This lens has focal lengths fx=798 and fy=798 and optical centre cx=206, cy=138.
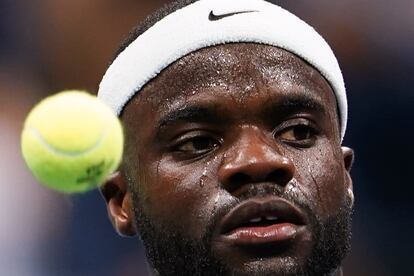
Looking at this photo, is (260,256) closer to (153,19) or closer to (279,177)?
(279,177)

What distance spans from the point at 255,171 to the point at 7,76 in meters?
2.16

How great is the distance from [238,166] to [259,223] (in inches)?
5.6

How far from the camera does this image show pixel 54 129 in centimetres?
178

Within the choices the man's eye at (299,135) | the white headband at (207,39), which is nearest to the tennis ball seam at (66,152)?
the white headband at (207,39)

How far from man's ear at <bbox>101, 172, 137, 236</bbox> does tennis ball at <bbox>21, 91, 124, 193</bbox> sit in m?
0.41

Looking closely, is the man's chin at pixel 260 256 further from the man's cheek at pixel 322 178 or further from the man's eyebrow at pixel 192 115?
the man's eyebrow at pixel 192 115

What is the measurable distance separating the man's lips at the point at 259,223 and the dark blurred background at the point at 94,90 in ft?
5.26

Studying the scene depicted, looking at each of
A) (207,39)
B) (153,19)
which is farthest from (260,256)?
(153,19)

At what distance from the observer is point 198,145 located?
202 cm

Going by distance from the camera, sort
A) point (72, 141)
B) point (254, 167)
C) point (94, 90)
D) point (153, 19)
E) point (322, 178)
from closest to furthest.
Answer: point (72, 141), point (254, 167), point (322, 178), point (153, 19), point (94, 90)

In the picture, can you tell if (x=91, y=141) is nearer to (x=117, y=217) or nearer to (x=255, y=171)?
(x=255, y=171)

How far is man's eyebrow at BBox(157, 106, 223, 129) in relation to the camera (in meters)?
1.98

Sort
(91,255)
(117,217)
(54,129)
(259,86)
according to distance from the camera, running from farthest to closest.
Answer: (91,255) → (117,217) → (259,86) → (54,129)

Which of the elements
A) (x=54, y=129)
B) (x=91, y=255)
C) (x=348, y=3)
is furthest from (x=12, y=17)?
(x=54, y=129)
